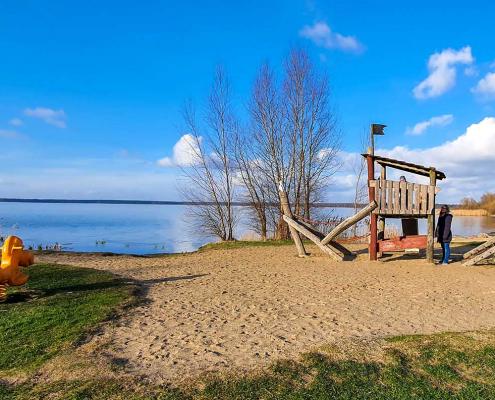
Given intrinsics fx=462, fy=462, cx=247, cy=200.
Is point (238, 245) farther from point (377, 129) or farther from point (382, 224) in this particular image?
point (377, 129)

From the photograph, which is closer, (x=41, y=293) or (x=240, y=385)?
(x=240, y=385)

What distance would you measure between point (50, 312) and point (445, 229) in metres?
10.4

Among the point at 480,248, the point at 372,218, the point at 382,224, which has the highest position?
the point at 372,218

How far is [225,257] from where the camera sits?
14.8 meters

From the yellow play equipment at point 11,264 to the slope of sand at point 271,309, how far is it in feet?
7.67

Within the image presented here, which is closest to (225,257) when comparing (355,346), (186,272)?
(186,272)

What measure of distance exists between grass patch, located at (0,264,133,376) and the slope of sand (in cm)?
47

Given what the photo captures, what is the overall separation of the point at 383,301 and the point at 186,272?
17.3 feet

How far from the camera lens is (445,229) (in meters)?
12.9

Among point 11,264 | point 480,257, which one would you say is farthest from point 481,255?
point 11,264

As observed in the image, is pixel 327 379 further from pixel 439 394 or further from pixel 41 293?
pixel 41 293

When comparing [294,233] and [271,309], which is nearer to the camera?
[271,309]

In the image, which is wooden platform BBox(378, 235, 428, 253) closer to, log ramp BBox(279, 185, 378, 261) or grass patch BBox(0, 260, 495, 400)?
log ramp BBox(279, 185, 378, 261)

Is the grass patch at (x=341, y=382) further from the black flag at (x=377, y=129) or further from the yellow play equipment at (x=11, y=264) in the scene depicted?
the black flag at (x=377, y=129)
